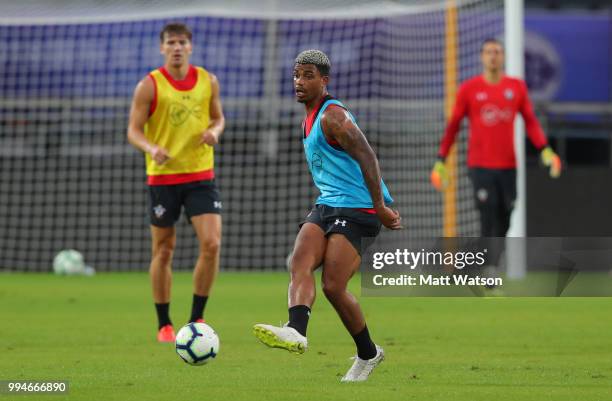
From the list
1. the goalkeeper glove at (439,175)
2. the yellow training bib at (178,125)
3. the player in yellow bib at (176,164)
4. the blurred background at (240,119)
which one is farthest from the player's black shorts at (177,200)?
the blurred background at (240,119)

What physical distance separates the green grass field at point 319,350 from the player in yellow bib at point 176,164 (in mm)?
496

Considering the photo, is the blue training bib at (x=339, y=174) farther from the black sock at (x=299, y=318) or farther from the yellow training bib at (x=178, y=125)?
the yellow training bib at (x=178, y=125)

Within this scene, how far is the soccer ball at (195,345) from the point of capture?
7047 mm

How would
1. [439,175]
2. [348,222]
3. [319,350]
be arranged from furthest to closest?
[439,175]
[319,350]
[348,222]

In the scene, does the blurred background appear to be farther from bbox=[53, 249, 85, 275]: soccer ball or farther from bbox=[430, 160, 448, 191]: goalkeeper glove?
bbox=[430, 160, 448, 191]: goalkeeper glove

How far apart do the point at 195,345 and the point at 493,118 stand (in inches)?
272

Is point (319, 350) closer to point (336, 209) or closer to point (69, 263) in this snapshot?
point (336, 209)

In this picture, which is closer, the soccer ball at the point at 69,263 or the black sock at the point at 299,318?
the black sock at the point at 299,318

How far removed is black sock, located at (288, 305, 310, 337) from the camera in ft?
21.4

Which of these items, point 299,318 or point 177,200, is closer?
point 299,318

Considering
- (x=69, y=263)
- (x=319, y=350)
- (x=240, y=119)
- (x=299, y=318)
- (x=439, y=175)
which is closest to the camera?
(x=299, y=318)

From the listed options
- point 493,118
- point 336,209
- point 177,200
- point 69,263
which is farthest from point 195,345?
point 69,263

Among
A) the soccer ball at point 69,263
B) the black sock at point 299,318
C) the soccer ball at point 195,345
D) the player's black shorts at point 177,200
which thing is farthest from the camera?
the soccer ball at point 69,263

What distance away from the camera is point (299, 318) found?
258 inches
